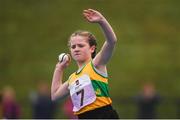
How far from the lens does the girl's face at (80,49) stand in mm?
7105

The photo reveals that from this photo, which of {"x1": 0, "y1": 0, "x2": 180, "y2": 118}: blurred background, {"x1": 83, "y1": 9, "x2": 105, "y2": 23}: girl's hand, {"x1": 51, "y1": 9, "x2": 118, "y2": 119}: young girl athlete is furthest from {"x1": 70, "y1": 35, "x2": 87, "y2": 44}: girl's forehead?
{"x1": 0, "y1": 0, "x2": 180, "y2": 118}: blurred background

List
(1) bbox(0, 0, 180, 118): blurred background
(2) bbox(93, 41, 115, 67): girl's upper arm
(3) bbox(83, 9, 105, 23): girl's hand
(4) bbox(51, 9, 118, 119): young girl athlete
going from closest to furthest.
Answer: (3) bbox(83, 9, 105, 23): girl's hand, (2) bbox(93, 41, 115, 67): girl's upper arm, (4) bbox(51, 9, 118, 119): young girl athlete, (1) bbox(0, 0, 180, 118): blurred background

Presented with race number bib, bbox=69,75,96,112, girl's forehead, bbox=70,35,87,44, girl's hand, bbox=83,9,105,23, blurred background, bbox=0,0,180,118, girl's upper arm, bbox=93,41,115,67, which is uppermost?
girl's hand, bbox=83,9,105,23

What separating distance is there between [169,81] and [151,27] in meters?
3.06

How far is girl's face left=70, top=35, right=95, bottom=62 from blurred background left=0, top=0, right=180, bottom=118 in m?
17.3

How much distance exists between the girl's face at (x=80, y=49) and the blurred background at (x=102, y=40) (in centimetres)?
1727

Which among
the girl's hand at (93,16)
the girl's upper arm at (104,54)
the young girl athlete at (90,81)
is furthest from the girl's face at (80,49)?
the girl's hand at (93,16)

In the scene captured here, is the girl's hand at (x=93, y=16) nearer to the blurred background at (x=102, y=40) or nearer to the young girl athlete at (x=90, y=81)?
the young girl athlete at (x=90, y=81)

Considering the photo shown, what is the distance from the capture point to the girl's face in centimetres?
711

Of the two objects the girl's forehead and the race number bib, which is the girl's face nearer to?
the girl's forehead

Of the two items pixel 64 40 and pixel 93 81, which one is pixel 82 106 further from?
pixel 64 40

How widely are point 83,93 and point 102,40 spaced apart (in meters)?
19.5

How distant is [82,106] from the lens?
23.3 feet

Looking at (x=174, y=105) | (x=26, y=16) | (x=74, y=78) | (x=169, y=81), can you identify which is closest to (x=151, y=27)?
(x=169, y=81)
